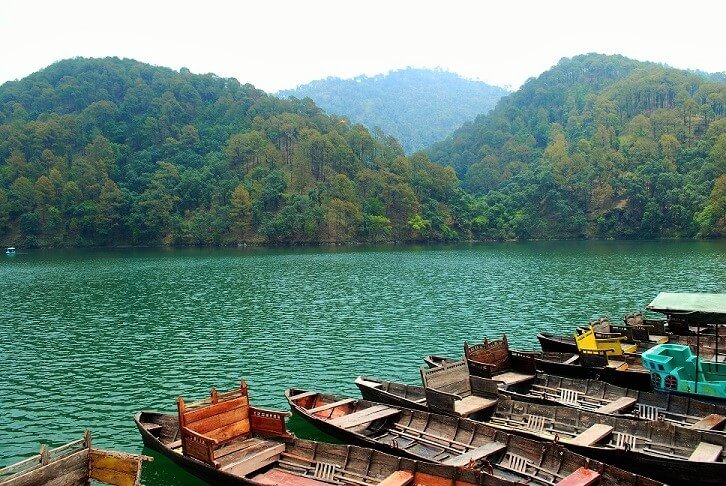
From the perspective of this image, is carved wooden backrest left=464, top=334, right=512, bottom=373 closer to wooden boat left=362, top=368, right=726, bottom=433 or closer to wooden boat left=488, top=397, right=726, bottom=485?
wooden boat left=362, top=368, right=726, bottom=433

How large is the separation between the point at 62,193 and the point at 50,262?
51.1m

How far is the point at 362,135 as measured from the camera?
525 ft

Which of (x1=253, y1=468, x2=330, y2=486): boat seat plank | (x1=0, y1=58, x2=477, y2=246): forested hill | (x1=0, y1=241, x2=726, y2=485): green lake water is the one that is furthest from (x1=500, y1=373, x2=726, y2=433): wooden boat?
(x1=0, y1=58, x2=477, y2=246): forested hill

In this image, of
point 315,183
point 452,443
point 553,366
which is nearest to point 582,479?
point 452,443

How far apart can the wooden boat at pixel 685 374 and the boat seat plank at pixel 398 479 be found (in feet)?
37.9

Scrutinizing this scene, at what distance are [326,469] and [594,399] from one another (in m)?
10.9

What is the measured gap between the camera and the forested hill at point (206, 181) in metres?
136

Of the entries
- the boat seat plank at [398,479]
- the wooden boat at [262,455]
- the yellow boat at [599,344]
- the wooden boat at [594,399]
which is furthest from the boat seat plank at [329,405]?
the yellow boat at [599,344]

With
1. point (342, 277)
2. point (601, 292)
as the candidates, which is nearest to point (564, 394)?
point (601, 292)

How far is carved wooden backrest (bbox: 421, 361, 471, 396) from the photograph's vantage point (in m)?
20.7

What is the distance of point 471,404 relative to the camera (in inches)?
791

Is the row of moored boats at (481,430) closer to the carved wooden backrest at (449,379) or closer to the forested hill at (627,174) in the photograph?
the carved wooden backrest at (449,379)

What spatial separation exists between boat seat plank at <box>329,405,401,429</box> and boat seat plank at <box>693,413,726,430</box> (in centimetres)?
915

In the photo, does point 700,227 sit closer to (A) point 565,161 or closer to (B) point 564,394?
(A) point 565,161
